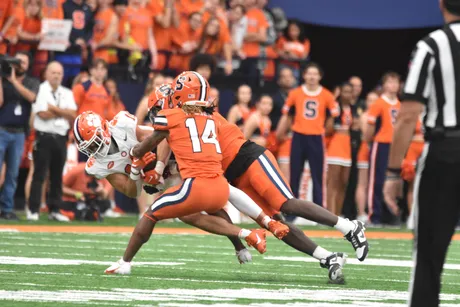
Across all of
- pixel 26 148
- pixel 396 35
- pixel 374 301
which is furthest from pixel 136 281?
pixel 396 35

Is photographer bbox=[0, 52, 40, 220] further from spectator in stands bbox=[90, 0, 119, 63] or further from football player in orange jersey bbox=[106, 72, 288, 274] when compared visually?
football player in orange jersey bbox=[106, 72, 288, 274]

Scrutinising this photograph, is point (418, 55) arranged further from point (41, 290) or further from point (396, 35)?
point (396, 35)

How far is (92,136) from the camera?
9617 millimetres

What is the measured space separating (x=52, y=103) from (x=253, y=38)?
4.65m

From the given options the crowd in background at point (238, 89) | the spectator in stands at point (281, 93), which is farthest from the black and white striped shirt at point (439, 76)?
the spectator in stands at point (281, 93)

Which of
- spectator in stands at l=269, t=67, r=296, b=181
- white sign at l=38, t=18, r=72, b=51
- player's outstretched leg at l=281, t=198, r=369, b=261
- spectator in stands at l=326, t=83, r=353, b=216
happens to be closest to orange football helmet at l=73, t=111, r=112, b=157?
player's outstretched leg at l=281, t=198, r=369, b=261

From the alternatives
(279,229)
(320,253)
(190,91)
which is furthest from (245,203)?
(190,91)

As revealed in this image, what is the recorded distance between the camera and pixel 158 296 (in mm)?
7391

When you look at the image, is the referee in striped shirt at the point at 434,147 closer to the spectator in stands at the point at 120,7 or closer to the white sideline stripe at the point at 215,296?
the white sideline stripe at the point at 215,296

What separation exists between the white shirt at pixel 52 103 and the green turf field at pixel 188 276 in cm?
282

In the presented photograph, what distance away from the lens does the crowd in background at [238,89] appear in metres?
16.4

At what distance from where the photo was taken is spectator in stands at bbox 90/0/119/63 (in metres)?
17.5

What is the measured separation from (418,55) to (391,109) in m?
12.0

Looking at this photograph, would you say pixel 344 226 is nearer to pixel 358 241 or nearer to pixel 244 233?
pixel 358 241
